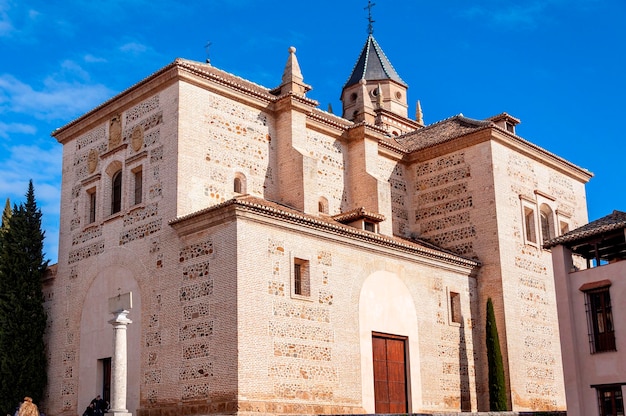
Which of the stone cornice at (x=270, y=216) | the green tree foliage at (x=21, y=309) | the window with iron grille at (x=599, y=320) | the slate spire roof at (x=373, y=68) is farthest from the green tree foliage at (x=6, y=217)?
the slate spire roof at (x=373, y=68)

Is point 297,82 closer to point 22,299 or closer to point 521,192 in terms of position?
point 521,192

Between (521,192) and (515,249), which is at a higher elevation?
(521,192)

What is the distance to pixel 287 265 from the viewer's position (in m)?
19.9

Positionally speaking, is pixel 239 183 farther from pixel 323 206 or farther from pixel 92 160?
pixel 92 160

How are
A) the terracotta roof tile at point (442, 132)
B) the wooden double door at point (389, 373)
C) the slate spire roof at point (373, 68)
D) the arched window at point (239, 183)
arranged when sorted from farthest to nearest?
the slate spire roof at point (373, 68) < the terracotta roof tile at point (442, 132) < the arched window at point (239, 183) < the wooden double door at point (389, 373)

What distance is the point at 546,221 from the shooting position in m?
28.7

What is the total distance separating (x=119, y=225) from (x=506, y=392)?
12376 millimetres

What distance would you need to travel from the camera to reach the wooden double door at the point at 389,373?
2164 cm

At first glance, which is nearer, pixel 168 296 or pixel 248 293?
pixel 248 293

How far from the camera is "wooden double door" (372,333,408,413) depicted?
71.0ft

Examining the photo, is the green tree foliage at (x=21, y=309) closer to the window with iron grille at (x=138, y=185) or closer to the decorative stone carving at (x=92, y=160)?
the decorative stone carving at (x=92, y=160)

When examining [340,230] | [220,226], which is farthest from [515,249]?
[220,226]

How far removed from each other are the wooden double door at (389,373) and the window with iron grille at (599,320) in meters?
5.20

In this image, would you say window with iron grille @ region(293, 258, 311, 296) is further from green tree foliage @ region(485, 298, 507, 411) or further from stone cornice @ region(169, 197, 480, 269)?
green tree foliage @ region(485, 298, 507, 411)
